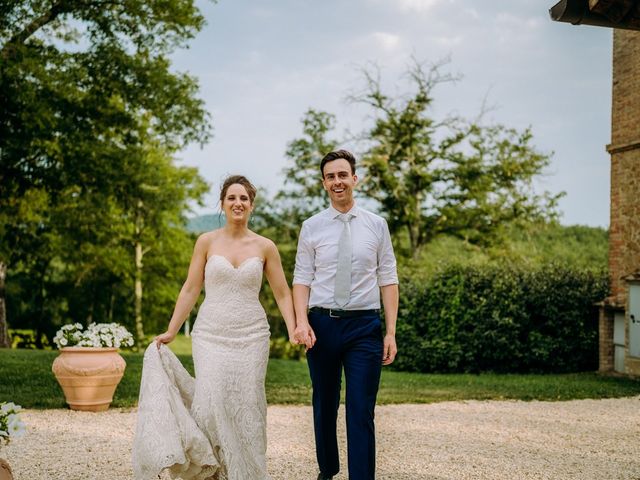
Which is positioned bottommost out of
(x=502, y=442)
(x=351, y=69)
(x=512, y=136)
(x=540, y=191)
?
(x=502, y=442)

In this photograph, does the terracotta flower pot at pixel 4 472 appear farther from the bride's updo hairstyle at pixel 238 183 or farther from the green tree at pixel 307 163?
the green tree at pixel 307 163

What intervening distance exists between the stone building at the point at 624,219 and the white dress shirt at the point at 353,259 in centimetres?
996

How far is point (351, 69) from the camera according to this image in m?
26.9

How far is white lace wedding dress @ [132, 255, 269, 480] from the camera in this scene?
14.2ft

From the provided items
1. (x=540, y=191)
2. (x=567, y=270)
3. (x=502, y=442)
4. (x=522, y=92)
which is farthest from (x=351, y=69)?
(x=502, y=442)

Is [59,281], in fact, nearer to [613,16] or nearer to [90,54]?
[90,54]

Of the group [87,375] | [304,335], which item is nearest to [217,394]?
[304,335]

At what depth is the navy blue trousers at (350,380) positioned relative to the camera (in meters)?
4.18

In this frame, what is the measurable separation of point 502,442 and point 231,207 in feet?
14.1

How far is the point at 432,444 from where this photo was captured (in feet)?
23.4

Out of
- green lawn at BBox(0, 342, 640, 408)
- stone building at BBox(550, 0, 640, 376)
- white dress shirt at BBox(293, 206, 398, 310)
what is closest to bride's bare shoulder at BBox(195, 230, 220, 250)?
white dress shirt at BBox(293, 206, 398, 310)

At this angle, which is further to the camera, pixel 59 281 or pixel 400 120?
pixel 59 281

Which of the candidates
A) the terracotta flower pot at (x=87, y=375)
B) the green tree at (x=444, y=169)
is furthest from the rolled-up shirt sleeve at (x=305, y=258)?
the green tree at (x=444, y=169)

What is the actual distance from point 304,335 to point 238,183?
1.12 metres
